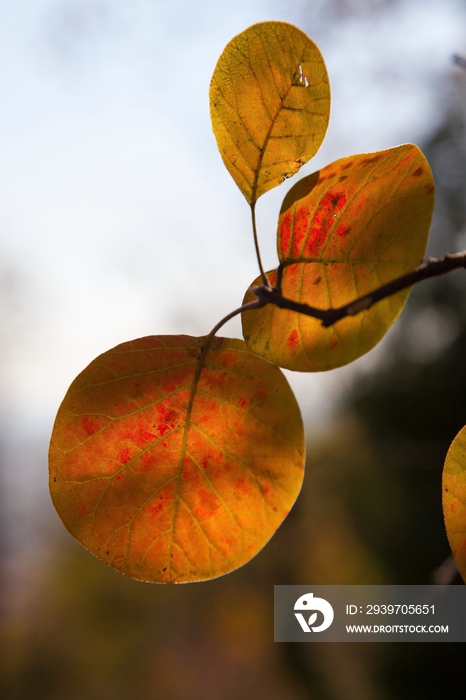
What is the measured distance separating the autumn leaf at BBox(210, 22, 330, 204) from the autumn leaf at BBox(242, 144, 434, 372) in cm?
2

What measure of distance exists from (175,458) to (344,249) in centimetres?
15

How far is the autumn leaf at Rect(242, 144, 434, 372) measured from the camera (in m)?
0.23

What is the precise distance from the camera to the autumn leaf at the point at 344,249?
9.1 inches

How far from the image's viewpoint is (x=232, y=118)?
26cm

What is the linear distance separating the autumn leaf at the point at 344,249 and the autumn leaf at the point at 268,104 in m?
0.02

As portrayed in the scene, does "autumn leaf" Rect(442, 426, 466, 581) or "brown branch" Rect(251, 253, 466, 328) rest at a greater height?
"brown branch" Rect(251, 253, 466, 328)

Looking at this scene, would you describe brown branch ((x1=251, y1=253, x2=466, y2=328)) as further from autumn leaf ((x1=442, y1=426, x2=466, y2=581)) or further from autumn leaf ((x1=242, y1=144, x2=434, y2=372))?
autumn leaf ((x1=442, y1=426, x2=466, y2=581))

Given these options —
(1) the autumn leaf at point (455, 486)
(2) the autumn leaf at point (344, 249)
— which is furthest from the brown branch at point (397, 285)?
(1) the autumn leaf at point (455, 486)

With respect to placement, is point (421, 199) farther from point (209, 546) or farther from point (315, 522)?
point (315, 522)

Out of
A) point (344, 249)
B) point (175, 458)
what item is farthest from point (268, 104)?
point (175, 458)

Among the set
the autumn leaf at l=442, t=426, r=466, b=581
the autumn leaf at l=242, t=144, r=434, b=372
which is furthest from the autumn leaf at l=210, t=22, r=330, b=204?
the autumn leaf at l=442, t=426, r=466, b=581

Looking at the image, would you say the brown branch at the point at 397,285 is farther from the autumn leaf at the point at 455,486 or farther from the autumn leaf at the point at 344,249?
the autumn leaf at the point at 455,486

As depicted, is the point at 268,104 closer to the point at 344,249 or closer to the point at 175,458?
the point at 344,249

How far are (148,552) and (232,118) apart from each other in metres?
0.24
